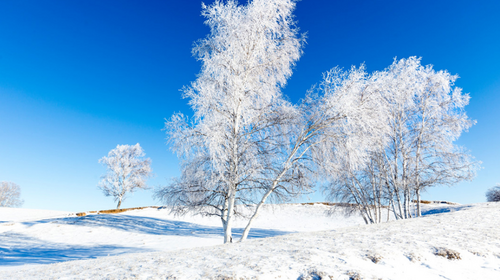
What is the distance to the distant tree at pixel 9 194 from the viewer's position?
4278 cm

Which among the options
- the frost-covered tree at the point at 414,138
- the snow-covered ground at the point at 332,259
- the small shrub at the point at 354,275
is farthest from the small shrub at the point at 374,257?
the frost-covered tree at the point at 414,138

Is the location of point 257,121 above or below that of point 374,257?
above

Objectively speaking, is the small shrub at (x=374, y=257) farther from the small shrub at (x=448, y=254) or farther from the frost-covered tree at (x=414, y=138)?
the frost-covered tree at (x=414, y=138)

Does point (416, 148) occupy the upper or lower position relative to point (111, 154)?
lower

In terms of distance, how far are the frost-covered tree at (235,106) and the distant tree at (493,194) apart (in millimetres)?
34449

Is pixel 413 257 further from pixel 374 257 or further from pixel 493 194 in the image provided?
pixel 493 194

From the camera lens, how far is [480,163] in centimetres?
1196

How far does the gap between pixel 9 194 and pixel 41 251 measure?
4451 cm

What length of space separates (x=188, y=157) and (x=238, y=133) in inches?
71.1

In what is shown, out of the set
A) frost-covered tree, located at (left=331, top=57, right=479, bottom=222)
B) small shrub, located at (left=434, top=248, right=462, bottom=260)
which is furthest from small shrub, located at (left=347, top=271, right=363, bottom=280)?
frost-covered tree, located at (left=331, top=57, right=479, bottom=222)

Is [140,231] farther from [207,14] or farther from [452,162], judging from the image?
[452,162]

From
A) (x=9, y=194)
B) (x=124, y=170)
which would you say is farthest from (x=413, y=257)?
A: (x=9, y=194)

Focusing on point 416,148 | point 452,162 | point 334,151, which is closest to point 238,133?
point 334,151

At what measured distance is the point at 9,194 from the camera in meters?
43.6
